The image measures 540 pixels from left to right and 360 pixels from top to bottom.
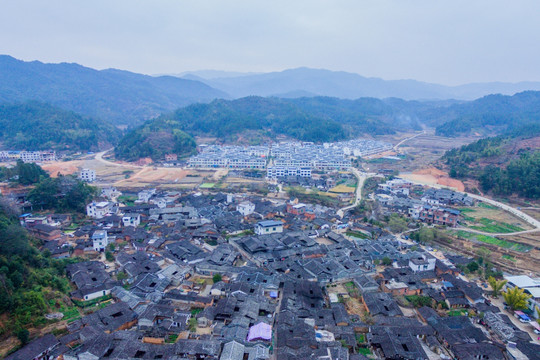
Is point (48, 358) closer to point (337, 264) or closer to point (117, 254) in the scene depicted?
point (117, 254)

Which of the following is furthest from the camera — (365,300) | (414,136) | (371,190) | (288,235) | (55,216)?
(414,136)

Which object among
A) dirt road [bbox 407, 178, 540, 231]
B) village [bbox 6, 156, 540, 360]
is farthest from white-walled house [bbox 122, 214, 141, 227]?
dirt road [bbox 407, 178, 540, 231]

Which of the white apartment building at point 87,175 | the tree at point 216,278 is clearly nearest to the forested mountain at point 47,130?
the white apartment building at point 87,175

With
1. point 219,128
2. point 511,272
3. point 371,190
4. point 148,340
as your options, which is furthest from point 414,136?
point 148,340

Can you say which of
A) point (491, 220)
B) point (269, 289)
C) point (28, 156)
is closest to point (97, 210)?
point (269, 289)

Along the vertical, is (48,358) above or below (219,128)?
below

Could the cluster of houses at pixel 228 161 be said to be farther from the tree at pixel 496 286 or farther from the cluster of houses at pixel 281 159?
the tree at pixel 496 286
